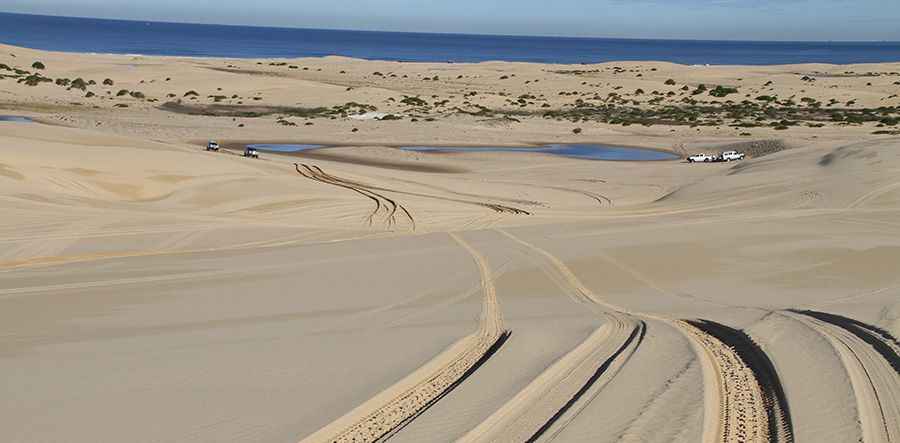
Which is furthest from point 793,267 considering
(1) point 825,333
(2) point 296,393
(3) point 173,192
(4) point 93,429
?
(3) point 173,192

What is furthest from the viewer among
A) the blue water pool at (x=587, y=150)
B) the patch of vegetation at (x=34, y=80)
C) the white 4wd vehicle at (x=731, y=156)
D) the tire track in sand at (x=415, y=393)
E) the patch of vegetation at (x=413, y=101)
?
the patch of vegetation at (x=413, y=101)

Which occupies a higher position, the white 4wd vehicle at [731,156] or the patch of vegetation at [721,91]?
the patch of vegetation at [721,91]

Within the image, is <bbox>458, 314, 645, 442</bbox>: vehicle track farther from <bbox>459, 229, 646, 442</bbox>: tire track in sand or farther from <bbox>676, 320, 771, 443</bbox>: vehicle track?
<bbox>676, 320, 771, 443</bbox>: vehicle track

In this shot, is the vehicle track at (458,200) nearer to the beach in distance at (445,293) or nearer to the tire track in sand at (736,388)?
the beach in distance at (445,293)

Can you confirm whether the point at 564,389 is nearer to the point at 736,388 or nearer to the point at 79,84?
the point at 736,388

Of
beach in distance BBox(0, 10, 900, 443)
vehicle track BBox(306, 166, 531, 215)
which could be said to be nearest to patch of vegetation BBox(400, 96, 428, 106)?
beach in distance BBox(0, 10, 900, 443)

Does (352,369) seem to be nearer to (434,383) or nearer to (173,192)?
(434,383)

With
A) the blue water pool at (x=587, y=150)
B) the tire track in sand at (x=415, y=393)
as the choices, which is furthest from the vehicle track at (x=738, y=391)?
the blue water pool at (x=587, y=150)
